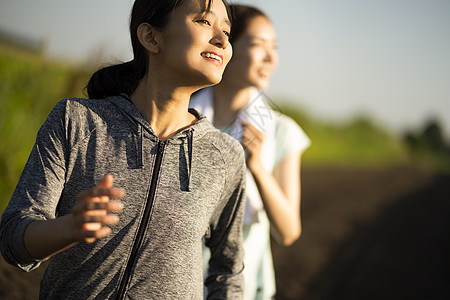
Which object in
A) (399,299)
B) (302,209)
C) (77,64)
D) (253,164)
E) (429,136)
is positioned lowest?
(399,299)

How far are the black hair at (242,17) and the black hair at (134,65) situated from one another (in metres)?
0.91

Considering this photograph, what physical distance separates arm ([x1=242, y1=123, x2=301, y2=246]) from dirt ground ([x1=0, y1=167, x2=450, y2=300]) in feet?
8.71

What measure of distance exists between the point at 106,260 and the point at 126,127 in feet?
1.47

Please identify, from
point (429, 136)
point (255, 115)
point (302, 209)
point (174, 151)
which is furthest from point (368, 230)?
point (429, 136)

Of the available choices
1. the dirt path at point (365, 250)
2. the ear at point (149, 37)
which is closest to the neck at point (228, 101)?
the ear at point (149, 37)

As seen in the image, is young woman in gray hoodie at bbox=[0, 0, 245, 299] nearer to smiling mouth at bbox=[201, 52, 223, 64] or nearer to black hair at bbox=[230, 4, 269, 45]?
smiling mouth at bbox=[201, 52, 223, 64]

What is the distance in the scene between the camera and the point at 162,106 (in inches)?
67.1

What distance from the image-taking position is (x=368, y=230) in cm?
1084

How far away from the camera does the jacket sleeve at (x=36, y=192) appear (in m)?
1.31

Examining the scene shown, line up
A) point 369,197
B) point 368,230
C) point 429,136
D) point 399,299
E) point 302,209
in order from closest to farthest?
1. point 399,299
2. point 368,230
3. point 302,209
4. point 369,197
5. point 429,136

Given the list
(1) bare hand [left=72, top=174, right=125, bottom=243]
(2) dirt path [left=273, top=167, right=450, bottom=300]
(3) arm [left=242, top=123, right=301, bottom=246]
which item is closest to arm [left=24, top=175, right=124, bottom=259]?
(1) bare hand [left=72, top=174, right=125, bottom=243]

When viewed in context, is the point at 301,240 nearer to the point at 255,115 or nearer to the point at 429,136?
the point at 255,115

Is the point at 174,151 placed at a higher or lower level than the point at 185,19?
lower

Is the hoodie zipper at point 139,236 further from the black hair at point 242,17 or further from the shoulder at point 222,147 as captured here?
the black hair at point 242,17
